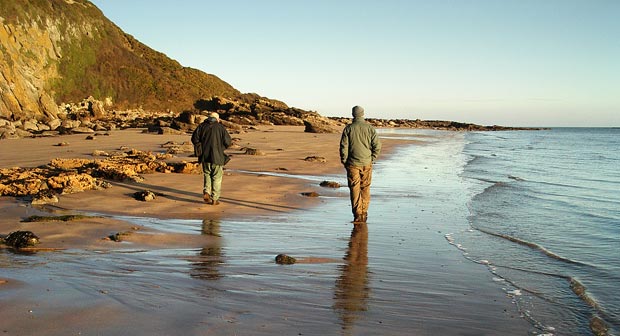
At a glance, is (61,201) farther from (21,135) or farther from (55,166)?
(21,135)

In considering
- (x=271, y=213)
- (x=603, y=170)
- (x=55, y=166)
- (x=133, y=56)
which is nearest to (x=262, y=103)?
(x=133, y=56)

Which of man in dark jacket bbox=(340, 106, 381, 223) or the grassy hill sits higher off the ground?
the grassy hill

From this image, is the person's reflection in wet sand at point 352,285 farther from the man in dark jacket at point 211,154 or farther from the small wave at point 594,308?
the man in dark jacket at point 211,154

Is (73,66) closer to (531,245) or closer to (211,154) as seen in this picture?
(211,154)

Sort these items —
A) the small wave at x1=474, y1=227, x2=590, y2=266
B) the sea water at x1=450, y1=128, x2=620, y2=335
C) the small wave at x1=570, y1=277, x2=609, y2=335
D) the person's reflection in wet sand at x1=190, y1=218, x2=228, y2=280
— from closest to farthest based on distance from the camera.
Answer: the small wave at x1=570, y1=277, x2=609, y2=335, the sea water at x1=450, y1=128, x2=620, y2=335, the person's reflection in wet sand at x1=190, y1=218, x2=228, y2=280, the small wave at x1=474, y1=227, x2=590, y2=266

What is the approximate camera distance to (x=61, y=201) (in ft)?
34.9

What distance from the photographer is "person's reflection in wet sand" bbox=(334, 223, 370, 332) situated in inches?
207

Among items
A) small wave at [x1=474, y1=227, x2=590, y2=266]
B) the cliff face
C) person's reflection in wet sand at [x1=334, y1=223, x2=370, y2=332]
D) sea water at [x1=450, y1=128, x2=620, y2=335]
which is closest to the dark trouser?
person's reflection in wet sand at [x1=334, y1=223, x2=370, y2=332]

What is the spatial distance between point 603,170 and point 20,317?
91.0 feet

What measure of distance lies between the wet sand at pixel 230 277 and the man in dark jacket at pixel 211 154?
0.43m

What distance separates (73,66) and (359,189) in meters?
62.8

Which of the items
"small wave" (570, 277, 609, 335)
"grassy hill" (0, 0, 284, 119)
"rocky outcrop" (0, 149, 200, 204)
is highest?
"grassy hill" (0, 0, 284, 119)

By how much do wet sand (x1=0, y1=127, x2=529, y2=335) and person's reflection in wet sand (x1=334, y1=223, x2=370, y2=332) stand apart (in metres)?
0.02

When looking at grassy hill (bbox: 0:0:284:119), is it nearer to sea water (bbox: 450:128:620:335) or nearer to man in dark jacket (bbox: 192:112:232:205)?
man in dark jacket (bbox: 192:112:232:205)
